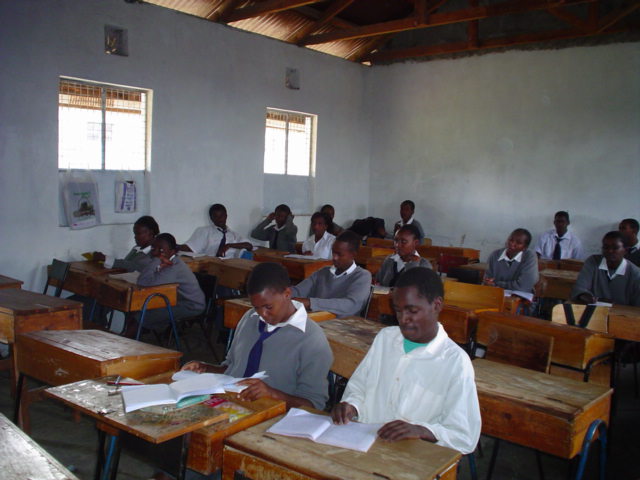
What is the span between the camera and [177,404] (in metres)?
1.83

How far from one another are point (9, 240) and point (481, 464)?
441cm

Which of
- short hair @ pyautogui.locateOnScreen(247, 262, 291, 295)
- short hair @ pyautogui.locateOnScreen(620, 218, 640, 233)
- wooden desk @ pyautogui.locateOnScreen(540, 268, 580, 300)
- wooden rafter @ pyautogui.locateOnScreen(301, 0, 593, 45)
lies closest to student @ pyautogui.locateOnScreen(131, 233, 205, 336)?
short hair @ pyautogui.locateOnScreen(247, 262, 291, 295)

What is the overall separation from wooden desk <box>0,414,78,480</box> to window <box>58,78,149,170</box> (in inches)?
184

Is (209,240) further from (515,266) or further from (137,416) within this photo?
(137,416)

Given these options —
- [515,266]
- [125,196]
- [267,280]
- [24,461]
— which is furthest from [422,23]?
[24,461]

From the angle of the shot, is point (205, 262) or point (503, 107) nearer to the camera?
point (205, 262)

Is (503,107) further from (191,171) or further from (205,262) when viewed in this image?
(205,262)

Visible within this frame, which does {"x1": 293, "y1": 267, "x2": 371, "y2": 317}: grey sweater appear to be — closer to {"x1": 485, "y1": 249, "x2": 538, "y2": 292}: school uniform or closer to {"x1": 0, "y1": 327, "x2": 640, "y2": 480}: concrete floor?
{"x1": 0, "y1": 327, "x2": 640, "y2": 480}: concrete floor

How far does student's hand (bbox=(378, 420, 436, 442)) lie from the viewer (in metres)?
1.66

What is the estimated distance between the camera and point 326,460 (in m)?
1.54

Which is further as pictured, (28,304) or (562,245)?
(562,245)

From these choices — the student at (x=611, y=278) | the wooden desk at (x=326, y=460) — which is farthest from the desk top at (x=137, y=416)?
the student at (x=611, y=278)

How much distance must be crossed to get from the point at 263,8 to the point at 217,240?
2621mm

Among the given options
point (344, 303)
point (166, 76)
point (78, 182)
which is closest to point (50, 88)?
point (78, 182)
